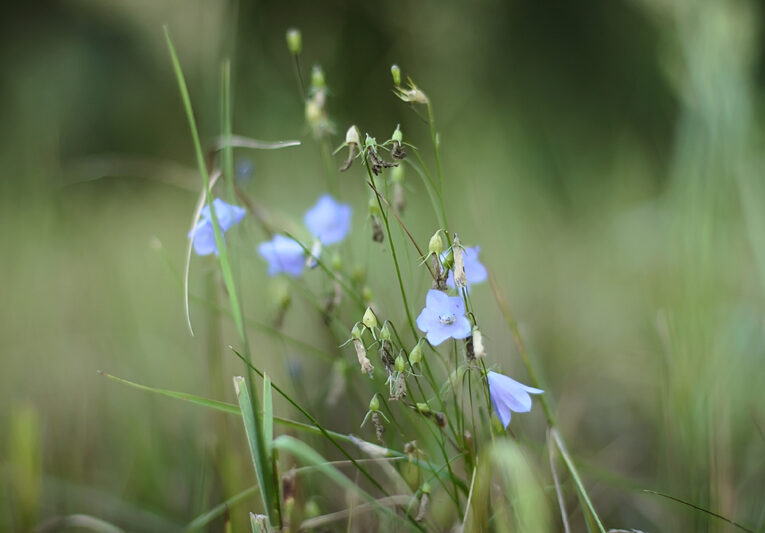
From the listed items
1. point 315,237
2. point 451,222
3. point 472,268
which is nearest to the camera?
point 472,268

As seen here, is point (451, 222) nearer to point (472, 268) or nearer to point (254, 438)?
point (472, 268)

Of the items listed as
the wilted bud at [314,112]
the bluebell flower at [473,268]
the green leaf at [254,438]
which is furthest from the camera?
the wilted bud at [314,112]

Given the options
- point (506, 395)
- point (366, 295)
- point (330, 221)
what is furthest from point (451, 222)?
point (506, 395)

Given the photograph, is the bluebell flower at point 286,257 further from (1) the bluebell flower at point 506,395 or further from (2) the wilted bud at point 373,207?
(1) the bluebell flower at point 506,395

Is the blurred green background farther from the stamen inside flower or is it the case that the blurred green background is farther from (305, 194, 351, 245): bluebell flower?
the stamen inside flower

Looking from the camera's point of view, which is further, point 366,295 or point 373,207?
point 366,295

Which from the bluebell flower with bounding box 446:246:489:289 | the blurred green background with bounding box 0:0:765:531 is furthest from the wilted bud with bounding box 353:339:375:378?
the blurred green background with bounding box 0:0:765:531

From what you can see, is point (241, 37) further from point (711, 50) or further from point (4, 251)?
point (711, 50)

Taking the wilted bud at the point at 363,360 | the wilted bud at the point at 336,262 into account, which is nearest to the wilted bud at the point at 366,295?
the wilted bud at the point at 336,262
